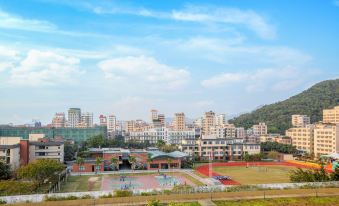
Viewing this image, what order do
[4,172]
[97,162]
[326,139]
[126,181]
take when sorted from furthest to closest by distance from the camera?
[326,139] → [97,162] → [126,181] → [4,172]

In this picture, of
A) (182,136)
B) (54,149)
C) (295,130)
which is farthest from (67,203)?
(182,136)

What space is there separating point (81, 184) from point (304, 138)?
158 feet

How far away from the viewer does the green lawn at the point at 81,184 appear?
3172 centimetres

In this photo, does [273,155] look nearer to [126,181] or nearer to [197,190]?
[126,181]

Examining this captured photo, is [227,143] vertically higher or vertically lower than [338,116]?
lower

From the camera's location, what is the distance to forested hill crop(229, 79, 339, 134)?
335ft

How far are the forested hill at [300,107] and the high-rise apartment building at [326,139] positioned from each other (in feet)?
110

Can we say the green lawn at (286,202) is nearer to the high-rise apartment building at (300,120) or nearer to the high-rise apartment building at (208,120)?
the high-rise apartment building at (300,120)

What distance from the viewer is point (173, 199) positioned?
2341 centimetres

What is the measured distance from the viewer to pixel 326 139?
59000mm

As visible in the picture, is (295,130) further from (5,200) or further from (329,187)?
(5,200)

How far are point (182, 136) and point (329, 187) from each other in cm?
5857

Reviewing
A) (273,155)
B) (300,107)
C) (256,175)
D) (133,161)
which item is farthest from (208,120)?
(256,175)

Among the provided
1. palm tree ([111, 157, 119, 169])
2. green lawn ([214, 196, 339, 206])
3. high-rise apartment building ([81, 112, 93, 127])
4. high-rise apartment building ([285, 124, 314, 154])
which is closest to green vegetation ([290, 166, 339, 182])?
green lawn ([214, 196, 339, 206])
